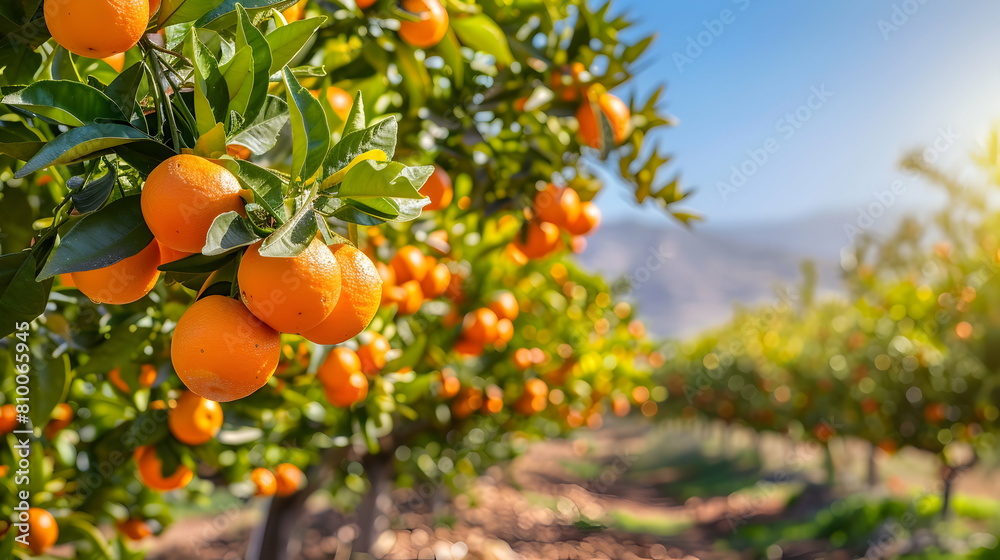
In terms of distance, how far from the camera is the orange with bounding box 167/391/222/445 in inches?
38.8

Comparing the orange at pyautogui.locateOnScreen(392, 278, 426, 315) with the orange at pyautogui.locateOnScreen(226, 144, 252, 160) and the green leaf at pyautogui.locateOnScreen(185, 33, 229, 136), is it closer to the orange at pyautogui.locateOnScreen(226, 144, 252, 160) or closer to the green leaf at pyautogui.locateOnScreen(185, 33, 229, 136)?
the orange at pyautogui.locateOnScreen(226, 144, 252, 160)

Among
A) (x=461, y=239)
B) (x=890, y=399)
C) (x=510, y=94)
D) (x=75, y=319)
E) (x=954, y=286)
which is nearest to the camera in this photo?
(x=75, y=319)

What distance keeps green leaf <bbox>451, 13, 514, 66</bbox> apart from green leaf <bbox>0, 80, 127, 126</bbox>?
60 cm

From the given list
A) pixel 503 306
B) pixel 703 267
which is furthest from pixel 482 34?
pixel 703 267

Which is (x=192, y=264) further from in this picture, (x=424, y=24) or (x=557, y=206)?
(x=557, y=206)

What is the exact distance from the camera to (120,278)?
1.60 ft

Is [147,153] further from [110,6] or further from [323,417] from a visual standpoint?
[323,417]

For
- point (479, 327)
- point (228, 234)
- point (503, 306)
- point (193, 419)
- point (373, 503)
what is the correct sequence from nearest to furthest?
point (228, 234)
point (193, 419)
point (479, 327)
point (503, 306)
point (373, 503)

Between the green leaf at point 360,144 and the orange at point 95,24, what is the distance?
0.17 metres

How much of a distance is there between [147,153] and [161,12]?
13 cm

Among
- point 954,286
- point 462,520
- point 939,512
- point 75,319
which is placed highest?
point 954,286

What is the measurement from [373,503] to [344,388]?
214 centimetres

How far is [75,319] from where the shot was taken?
94 centimetres

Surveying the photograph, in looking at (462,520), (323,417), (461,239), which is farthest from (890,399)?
(323,417)
